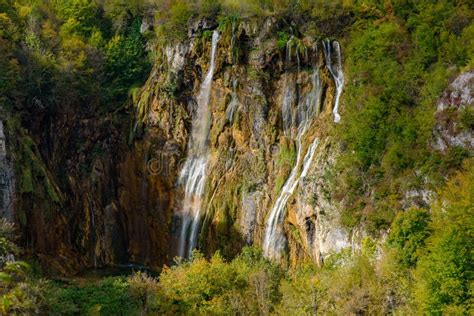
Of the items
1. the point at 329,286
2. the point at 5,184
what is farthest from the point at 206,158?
the point at 329,286

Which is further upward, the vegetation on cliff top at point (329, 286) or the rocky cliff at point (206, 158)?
the rocky cliff at point (206, 158)

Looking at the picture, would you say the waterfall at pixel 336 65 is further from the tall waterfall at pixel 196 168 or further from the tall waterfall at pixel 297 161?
the tall waterfall at pixel 196 168

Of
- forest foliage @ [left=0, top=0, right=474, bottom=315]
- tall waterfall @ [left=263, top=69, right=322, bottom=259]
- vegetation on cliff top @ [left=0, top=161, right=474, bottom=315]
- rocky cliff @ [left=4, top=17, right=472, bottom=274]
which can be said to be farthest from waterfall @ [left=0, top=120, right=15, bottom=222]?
tall waterfall @ [left=263, top=69, right=322, bottom=259]

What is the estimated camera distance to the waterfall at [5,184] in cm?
3647

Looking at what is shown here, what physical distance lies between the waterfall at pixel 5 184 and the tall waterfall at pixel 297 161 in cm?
1630

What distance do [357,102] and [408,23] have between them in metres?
7.37

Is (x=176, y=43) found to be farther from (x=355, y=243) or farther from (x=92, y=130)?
(x=355, y=243)

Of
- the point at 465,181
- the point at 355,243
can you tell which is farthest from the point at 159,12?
the point at 465,181

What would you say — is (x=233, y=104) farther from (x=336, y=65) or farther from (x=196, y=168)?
(x=336, y=65)

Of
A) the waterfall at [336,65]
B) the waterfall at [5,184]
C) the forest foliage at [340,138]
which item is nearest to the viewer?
the forest foliage at [340,138]

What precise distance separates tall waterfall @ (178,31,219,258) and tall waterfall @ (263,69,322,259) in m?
6.17

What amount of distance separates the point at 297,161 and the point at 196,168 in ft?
27.3

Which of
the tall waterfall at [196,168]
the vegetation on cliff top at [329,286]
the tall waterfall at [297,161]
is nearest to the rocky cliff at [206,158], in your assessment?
the tall waterfall at [297,161]

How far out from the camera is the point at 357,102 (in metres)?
37.7
